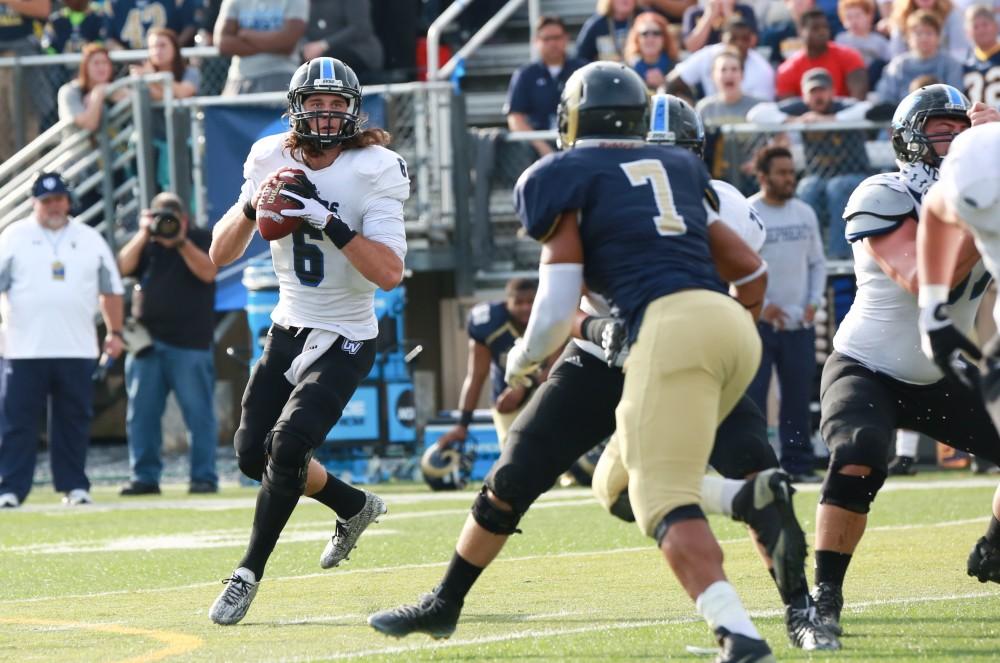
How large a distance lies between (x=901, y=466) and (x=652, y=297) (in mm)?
7548

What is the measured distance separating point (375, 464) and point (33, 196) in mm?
2954

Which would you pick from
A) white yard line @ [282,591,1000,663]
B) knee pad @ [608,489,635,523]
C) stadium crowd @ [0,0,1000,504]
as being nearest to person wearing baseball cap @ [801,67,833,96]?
stadium crowd @ [0,0,1000,504]

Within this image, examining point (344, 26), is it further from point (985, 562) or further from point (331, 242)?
point (985, 562)

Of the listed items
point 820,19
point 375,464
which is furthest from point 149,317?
point 820,19

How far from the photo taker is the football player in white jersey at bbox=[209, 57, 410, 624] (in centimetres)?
604

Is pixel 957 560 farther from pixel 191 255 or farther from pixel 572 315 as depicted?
pixel 191 255

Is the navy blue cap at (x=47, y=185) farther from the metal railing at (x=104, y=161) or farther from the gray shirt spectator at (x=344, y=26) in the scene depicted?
the gray shirt spectator at (x=344, y=26)

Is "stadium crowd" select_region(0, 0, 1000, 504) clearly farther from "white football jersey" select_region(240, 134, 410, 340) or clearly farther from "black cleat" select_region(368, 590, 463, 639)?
"black cleat" select_region(368, 590, 463, 639)

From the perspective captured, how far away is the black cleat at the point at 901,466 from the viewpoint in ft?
38.6

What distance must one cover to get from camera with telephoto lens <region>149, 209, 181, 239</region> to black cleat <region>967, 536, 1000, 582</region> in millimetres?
6979

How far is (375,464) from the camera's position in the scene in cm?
1237

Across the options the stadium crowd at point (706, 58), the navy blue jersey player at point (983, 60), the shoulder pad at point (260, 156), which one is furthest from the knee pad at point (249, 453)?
the navy blue jersey player at point (983, 60)

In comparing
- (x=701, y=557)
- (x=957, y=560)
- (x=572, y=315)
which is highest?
(x=572, y=315)

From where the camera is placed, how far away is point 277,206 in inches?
234
